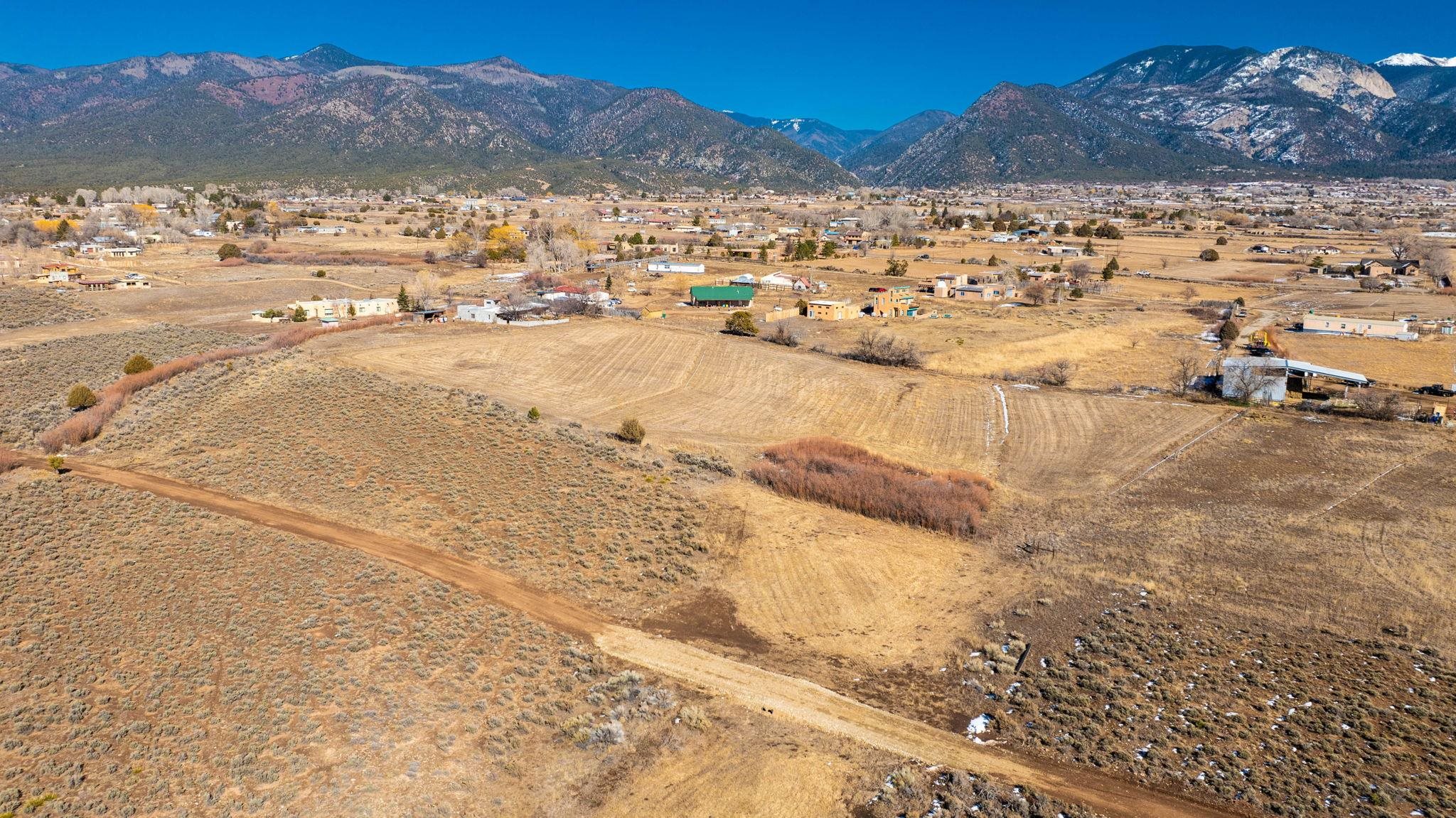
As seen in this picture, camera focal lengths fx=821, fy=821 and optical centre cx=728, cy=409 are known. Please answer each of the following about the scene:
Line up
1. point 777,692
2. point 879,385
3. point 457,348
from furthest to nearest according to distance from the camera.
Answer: point 457,348 → point 879,385 → point 777,692

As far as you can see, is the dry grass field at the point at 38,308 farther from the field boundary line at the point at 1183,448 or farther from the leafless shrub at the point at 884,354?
the field boundary line at the point at 1183,448

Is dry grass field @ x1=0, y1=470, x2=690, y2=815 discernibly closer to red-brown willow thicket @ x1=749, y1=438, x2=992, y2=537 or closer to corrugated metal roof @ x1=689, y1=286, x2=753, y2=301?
red-brown willow thicket @ x1=749, y1=438, x2=992, y2=537

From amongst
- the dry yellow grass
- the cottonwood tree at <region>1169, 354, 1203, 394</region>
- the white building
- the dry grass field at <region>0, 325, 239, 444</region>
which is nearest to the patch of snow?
the dry yellow grass

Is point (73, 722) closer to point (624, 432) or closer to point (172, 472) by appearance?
point (172, 472)

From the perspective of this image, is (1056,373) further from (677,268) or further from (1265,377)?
(677,268)

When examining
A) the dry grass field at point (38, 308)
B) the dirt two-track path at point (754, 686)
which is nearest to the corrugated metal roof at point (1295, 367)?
the dirt two-track path at point (754, 686)

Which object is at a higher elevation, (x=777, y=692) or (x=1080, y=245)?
(x=1080, y=245)

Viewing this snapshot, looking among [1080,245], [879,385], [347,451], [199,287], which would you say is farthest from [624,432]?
[1080,245]
